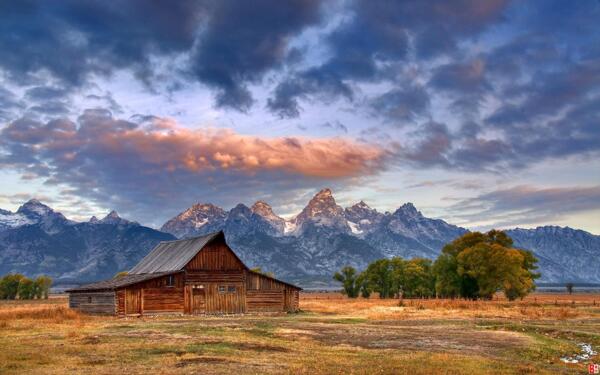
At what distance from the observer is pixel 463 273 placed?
89.5 m

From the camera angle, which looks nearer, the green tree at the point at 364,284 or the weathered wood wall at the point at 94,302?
the weathered wood wall at the point at 94,302

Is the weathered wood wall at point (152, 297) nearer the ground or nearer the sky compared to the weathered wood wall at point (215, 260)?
nearer the ground

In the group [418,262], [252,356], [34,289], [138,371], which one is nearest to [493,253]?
[418,262]

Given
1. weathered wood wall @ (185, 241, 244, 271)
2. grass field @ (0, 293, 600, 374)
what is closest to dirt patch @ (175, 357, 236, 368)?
grass field @ (0, 293, 600, 374)

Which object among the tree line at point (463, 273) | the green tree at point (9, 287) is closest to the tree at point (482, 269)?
the tree line at point (463, 273)

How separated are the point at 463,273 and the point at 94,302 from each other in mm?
52547

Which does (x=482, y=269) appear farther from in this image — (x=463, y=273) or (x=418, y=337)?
(x=418, y=337)

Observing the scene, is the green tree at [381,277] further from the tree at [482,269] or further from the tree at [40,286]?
the tree at [40,286]

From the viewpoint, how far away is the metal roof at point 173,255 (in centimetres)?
6512

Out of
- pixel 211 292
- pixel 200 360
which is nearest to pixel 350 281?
pixel 211 292

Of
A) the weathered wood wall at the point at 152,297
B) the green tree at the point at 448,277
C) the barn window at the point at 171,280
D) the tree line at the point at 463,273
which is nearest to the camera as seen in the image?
the weathered wood wall at the point at 152,297

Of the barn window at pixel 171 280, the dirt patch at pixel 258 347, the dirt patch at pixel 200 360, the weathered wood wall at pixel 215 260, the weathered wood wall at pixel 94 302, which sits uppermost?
the weathered wood wall at pixel 215 260

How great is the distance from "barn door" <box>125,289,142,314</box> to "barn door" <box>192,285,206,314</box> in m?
5.77

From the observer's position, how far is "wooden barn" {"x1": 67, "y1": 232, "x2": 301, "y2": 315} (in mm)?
60312
